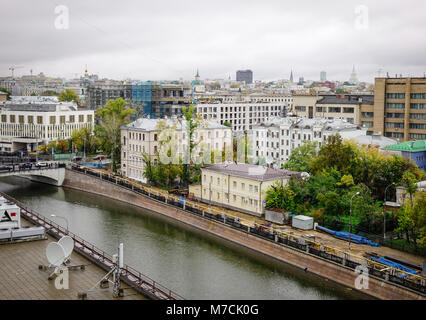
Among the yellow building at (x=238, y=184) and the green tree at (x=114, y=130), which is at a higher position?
the green tree at (x=114, y=130)

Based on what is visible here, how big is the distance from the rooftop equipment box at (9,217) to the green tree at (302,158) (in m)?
22.1

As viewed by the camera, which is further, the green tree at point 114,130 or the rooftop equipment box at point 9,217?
the green tree at point 114,130

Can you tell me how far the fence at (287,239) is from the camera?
2278cm

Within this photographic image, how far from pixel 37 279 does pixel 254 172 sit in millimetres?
20233

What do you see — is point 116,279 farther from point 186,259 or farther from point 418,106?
point 418,106

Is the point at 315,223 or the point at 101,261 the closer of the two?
the point at 101,261

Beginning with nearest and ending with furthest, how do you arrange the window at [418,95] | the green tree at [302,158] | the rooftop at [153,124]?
the green tree at [302,158]
the rooftop at [153,124]
the window at [418,95]

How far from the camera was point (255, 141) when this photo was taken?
5397 centimetres

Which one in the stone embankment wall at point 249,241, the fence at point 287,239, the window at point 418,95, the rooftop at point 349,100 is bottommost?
the stone embankment wall at point 249,241

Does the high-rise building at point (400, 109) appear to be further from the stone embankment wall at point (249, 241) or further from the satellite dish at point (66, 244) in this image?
the satellite dish at point (66, 244)

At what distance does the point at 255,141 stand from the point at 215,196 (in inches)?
630

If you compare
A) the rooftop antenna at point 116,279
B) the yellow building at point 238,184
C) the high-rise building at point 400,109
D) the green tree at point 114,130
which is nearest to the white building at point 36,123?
the green tree at point 114,130
